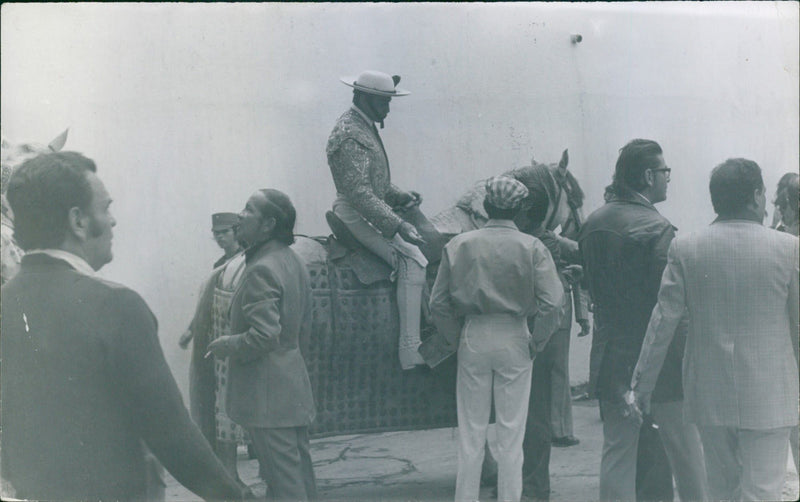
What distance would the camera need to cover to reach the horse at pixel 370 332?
16.6 ft

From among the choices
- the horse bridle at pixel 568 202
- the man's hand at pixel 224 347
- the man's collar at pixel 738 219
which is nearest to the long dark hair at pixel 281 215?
the man's hand at pixel 224 347

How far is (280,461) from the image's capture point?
4.54m

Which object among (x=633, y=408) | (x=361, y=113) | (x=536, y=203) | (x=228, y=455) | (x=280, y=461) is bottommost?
(x=228, y=455)

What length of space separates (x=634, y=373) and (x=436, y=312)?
3.11 ft

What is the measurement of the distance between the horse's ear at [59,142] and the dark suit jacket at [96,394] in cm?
199

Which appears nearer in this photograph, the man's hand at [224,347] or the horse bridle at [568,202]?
the man's hand at [224,347]

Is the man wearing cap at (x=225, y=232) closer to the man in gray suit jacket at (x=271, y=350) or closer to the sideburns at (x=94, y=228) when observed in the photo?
the man in gray suit jacket at (x=271, y=350)

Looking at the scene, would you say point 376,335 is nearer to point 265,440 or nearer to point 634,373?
point 265,440

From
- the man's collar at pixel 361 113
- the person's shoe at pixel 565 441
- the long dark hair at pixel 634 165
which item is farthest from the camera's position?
the person's shoe at pixel 565 441

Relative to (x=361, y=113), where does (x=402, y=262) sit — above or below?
below

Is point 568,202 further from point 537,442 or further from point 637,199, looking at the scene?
point 537,442

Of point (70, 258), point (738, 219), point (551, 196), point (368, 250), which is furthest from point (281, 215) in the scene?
point (738, 219)

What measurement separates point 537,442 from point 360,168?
168 cm

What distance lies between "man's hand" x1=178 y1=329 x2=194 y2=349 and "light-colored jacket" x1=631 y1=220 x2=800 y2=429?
7.75 feet
